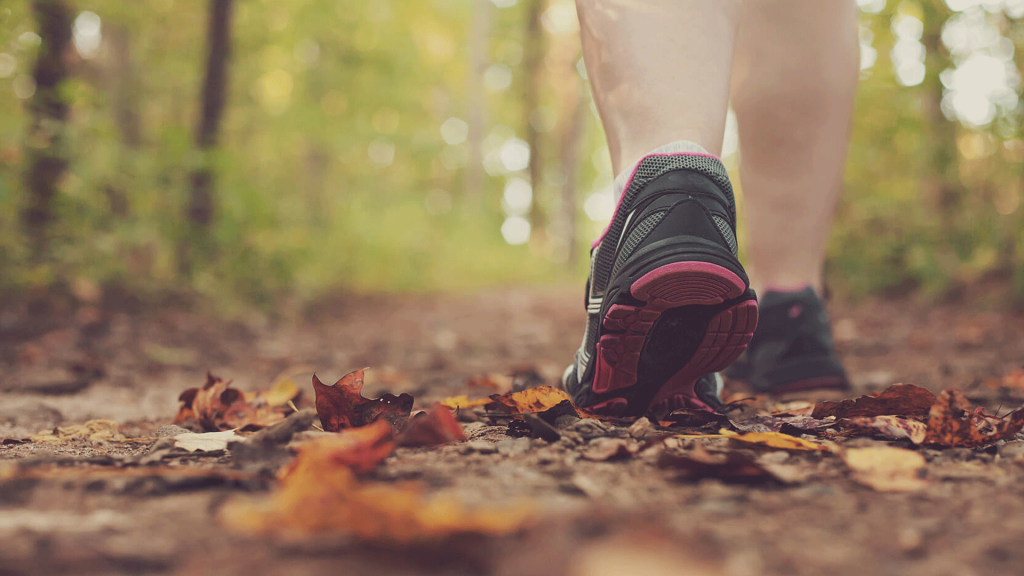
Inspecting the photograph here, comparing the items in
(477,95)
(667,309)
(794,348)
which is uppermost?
(477,95)

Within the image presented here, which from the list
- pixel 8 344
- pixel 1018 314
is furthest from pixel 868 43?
pixel 8 344

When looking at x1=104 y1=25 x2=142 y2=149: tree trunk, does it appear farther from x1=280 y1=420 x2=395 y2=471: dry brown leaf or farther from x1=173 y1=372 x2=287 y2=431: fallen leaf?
x1=280 y1=420 x2=395 y2=471: dry brown leaf

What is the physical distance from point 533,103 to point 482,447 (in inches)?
611

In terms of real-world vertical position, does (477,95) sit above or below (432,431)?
above

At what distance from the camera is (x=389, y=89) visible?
719 centimetres

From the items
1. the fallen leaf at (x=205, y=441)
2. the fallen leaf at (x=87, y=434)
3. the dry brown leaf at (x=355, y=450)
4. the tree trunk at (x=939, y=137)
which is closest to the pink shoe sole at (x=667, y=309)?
the dry brown leaf at (x=355, y=450)

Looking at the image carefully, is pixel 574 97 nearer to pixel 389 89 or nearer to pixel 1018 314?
pixel 389 89

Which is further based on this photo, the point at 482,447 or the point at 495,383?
the point at 495,383

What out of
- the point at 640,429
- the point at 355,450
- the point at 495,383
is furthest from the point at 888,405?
the point at 495,383

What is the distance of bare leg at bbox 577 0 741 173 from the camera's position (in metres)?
1.16

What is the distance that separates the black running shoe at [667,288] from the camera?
106cm

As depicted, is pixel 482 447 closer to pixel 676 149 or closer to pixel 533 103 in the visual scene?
pixel 676 149

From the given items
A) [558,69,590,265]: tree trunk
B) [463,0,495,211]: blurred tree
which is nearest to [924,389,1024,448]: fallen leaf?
[463,0,495,211]: blurred tree

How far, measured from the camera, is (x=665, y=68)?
1.16 meters
